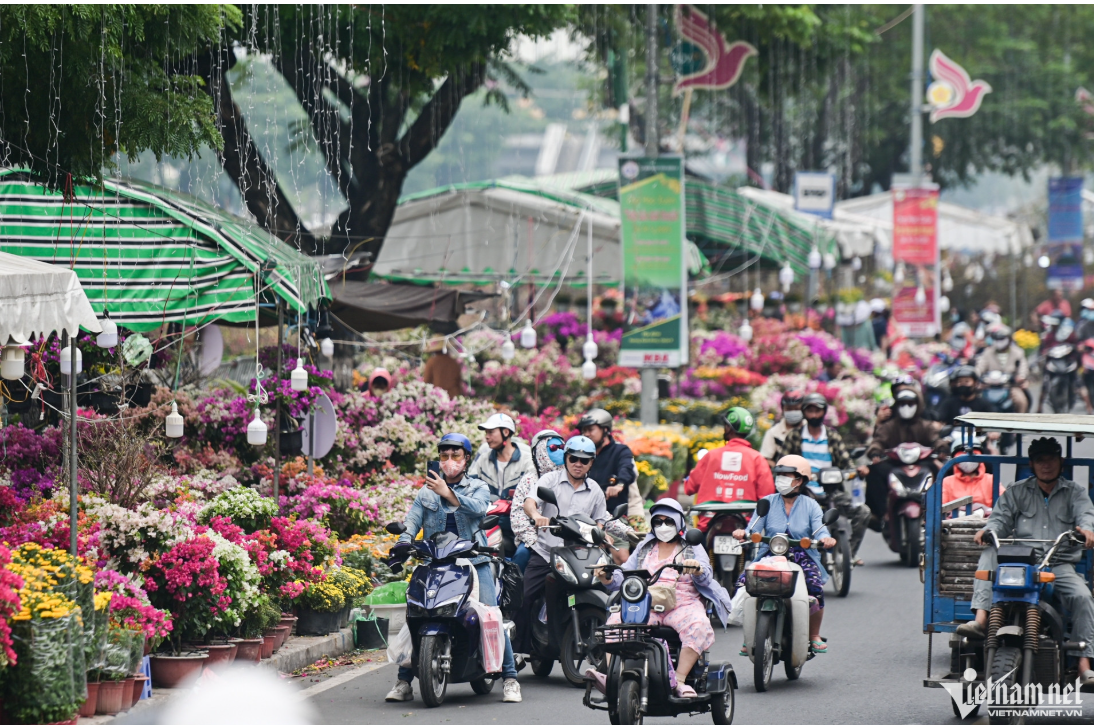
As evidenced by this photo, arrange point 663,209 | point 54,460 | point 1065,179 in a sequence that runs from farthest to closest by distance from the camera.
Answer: point 1065,179, point 663,209, point 54,460

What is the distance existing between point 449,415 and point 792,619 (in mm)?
7624

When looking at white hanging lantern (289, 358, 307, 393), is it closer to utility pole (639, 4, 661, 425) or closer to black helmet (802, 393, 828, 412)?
black helmet (802, 393, 828, 412)

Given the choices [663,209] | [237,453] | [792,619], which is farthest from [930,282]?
[792,619]

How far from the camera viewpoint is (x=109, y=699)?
841cm

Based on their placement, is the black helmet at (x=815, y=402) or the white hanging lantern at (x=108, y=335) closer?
the white hanging lantern at (x=108, y=335)

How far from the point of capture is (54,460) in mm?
11906

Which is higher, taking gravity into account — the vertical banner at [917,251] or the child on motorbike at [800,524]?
the vertical banner at [917,251]

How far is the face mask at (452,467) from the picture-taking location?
9.80m

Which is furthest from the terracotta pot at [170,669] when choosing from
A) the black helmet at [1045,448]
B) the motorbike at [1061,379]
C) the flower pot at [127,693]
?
the motorbike at [1061,379]

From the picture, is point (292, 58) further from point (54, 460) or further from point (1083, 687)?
point (1083, 687)

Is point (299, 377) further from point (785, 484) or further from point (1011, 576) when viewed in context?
point (1011, 576)

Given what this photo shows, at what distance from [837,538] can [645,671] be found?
578 centimetres

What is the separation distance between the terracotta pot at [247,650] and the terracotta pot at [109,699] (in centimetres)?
130

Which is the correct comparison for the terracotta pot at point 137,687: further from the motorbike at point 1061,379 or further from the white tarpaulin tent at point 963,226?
the white tarpaulin tent at point 963,226
